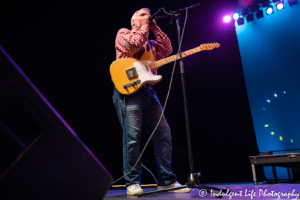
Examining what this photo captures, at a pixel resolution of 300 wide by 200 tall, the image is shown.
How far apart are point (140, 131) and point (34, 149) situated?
125 centimetres

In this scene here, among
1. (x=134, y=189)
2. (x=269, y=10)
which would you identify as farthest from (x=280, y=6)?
(x=134, y=189)

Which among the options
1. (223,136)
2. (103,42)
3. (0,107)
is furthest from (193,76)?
(0,107)

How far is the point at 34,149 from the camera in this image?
21.5 inches

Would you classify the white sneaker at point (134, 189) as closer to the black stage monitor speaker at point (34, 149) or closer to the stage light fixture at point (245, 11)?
the black stage monitor speaker at point (34, 149)

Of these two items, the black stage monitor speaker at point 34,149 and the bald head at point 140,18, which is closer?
the black stage monitor speaker at point 34,149

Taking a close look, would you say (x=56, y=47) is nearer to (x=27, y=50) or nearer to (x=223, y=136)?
(x=27, y=50)

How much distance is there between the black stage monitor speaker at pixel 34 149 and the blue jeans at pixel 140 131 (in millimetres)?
1123

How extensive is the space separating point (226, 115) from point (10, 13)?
10.8 feet

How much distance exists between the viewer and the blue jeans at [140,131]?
1713 mm

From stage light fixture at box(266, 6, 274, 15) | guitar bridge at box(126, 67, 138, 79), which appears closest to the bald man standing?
guitar bridge at box(126, 67, 138, 79)

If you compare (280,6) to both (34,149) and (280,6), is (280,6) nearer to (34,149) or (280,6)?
(280,6)

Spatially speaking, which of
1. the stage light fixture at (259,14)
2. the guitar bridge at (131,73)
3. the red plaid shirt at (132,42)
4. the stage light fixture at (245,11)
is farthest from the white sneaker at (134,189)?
the stage light fixture at (259,14)

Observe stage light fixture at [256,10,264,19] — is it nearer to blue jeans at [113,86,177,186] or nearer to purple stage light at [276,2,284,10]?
purple stage light at [276,2,284,10]

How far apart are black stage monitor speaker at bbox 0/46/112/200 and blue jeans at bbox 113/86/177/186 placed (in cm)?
112
